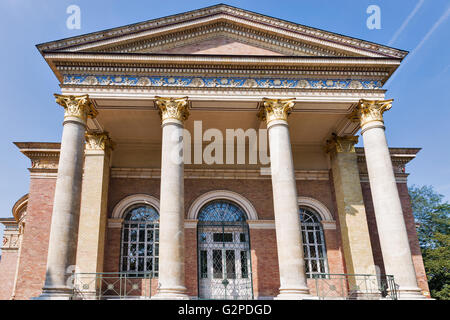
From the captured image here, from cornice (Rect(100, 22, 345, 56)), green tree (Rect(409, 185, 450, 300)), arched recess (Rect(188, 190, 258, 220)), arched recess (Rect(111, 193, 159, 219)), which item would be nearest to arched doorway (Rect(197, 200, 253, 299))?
arched recess (Rect(188, 190, 258, 220))

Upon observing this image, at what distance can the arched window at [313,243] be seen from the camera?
1783 cm

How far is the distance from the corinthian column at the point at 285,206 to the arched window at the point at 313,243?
17.9 ft

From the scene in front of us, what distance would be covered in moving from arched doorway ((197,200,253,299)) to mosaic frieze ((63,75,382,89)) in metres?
6.33

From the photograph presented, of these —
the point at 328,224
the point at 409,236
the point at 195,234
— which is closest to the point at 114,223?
the point at 195,234

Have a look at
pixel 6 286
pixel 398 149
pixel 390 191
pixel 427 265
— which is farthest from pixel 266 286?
pixel 6 286

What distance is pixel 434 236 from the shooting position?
1174 inches

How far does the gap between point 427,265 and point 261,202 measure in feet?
52.7

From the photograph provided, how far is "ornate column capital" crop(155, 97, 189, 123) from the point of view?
46.4ft

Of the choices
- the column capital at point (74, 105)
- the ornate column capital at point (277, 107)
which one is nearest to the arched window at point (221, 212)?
the ornate column capital at point (277, 107)

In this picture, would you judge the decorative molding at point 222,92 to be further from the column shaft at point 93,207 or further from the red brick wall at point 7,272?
the red brick wall at point 7,272

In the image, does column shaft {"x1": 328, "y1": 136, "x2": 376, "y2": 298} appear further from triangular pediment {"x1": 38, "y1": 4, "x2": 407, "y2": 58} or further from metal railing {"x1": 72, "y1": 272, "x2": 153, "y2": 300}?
metal railing {"x1": 72, "y1": 272, "x2": 153, "y2": 300}

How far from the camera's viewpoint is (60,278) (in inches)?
465
